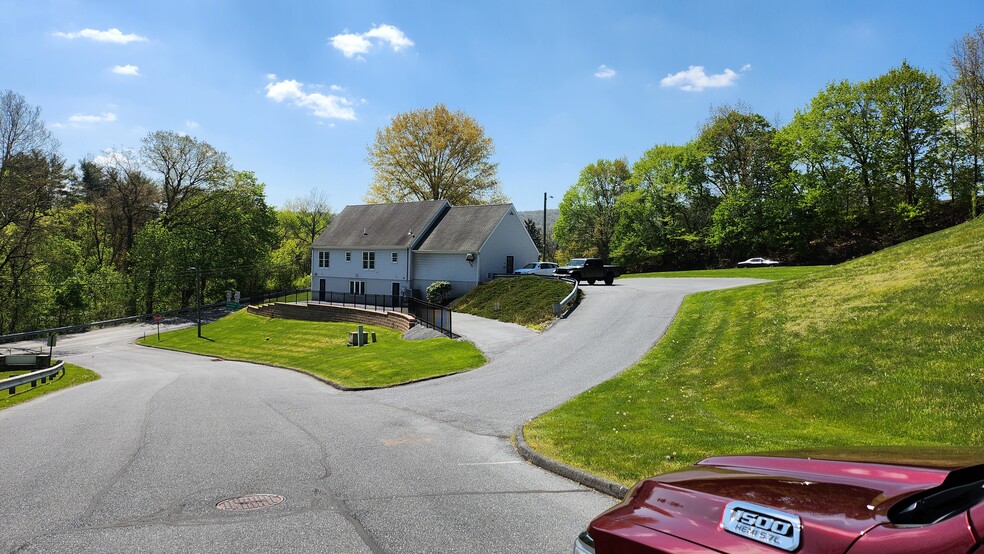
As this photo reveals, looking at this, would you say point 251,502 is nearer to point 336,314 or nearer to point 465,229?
point 336,314

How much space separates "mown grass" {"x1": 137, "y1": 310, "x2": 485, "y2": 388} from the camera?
2185cm

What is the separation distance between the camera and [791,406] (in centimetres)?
1172

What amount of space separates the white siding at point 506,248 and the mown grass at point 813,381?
27.7 metres

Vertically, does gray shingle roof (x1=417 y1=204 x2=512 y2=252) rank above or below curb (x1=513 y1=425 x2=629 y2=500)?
above

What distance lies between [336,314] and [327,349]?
42.1 ft

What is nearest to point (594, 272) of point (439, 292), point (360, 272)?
point (439, 292)

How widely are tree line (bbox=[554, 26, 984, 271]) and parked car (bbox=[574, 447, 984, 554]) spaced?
46.0 meters

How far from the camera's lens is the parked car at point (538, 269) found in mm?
45775

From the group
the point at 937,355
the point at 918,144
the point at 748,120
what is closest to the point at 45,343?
the point at 937,355

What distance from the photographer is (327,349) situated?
36062 mm

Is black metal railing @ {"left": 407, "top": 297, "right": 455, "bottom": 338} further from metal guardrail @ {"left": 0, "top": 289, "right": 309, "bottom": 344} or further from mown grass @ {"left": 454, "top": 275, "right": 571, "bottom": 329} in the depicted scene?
metal guardrail @ {"left": 0, "top": 289, "right": 309, "bottom": 344}

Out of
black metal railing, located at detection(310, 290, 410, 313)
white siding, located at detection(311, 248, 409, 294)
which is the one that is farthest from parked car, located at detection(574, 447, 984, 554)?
white siding, located at detection(311, 248, 409, 294)

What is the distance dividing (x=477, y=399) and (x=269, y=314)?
45453 mm

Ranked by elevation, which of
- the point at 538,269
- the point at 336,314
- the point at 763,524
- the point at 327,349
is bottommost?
the point at 327,349
